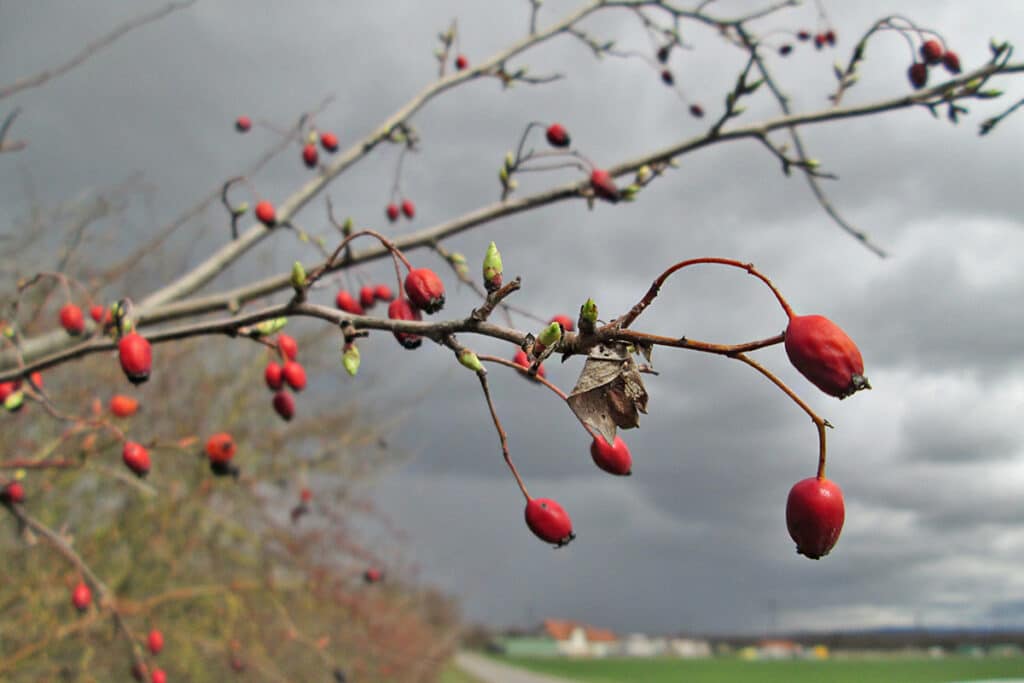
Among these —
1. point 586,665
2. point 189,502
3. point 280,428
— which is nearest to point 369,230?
point 189,502

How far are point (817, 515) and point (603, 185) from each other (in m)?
1.98

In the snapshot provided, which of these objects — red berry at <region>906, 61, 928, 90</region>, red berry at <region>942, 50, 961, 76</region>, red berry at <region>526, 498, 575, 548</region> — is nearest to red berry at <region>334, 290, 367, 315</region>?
red berry at <region>526, 498, 575, 548</region>

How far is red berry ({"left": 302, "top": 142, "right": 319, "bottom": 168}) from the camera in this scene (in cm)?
376

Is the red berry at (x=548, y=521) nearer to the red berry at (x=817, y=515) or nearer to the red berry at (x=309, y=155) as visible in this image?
the red berry at (x=817, y=515)

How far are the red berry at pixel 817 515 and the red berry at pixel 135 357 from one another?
1.33 m

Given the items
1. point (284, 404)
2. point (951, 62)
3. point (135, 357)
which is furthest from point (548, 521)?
point (951, 62)

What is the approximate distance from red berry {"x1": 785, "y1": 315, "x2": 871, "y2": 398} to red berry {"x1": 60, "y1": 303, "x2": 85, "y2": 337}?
249 cm

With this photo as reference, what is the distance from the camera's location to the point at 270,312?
1.63 m

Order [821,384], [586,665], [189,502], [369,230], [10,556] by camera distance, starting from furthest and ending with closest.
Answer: [586,665] < [189,502] < [10,556] < [369,230] < [821,384]

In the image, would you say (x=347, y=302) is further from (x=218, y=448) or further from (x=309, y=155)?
(x=309, y=155)

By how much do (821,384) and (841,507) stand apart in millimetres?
205

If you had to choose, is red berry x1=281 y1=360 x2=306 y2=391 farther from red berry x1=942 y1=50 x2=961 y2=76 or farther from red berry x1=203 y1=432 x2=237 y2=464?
red berry x1=942 y1=50 x2=961 y2=76

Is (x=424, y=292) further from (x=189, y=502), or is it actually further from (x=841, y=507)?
(x=189, y=502)

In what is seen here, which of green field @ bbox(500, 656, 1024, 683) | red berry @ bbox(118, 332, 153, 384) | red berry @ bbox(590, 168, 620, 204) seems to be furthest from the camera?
green field @ bbox(500, 656, 1024, 683)
